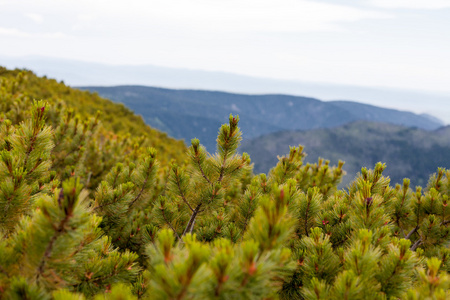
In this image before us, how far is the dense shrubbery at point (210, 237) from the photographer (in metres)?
1.27

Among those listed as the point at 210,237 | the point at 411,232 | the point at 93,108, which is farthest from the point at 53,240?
the point at 93,108

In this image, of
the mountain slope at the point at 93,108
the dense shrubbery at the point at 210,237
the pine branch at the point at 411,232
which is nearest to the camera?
the dense shrubbery at the point at 210,237

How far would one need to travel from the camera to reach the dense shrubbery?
4.16 ft

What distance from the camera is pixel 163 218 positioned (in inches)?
126

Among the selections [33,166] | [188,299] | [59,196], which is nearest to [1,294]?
[59,196]

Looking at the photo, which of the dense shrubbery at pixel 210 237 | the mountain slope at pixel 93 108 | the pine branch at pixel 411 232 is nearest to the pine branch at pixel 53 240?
the dense shrubbery at pixel 210 237

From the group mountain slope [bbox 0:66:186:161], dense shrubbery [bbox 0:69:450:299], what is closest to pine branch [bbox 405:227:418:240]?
dense shrubbery [bbox 0:69:450:299]

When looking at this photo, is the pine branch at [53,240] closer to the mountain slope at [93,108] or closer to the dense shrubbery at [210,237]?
the dense shrubbery at [210,237]

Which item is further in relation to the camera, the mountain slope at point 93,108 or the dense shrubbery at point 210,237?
the mountain slope at point 93,108

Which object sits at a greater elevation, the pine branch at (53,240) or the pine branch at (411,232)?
the pine branch at (53,240)

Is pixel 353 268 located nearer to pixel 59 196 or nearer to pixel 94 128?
pixel 59 196

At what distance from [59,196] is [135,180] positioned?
224 cm

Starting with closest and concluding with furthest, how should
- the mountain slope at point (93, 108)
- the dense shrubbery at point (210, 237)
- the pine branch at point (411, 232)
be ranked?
the dense shrubbery at point (210, 237) → the pine branch at point (411, 232) → the mountain slope at point (93, 108)

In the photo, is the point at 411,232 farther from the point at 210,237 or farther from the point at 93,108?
the point at 93,108
